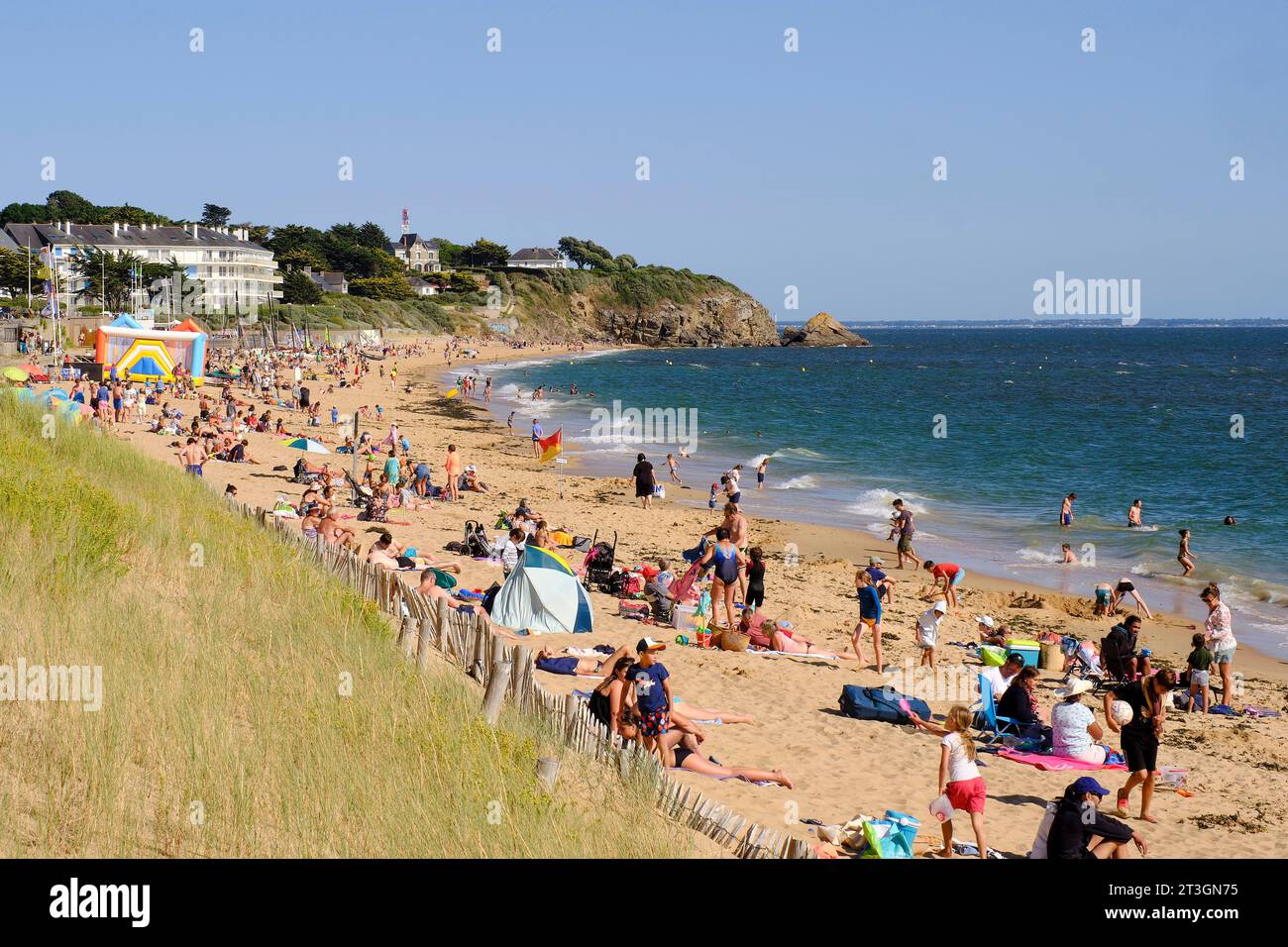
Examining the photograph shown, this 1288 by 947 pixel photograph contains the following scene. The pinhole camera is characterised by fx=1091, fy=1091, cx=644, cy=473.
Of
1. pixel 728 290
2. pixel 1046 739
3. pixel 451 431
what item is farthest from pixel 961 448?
pixel 728 290

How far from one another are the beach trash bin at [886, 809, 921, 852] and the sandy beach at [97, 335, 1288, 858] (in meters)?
0.16

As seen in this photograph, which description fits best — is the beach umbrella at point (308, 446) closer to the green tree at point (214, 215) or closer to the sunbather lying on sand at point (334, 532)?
the sunbather lying on sand at point (334, 532)

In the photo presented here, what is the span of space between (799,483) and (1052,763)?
2185 cm

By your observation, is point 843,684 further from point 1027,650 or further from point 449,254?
point 449,254

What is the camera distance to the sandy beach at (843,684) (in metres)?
9.52

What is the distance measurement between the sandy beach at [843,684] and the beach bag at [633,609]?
18 centimetres

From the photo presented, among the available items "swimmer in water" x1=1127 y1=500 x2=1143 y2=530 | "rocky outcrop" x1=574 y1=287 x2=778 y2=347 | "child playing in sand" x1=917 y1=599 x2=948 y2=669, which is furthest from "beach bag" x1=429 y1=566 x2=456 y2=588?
"rocky outcrop" x1=574 y1=287 x2=778 y2=347

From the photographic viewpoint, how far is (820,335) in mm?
161625

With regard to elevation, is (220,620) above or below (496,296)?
below

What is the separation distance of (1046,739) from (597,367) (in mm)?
86569

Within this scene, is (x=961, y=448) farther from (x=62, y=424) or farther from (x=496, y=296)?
(x=496, y=296)

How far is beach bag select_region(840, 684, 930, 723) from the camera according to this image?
11703 mm

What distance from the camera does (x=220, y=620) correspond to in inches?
324

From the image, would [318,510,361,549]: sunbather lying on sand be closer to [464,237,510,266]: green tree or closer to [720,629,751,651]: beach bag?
[720,629,751,651]: beach bag
